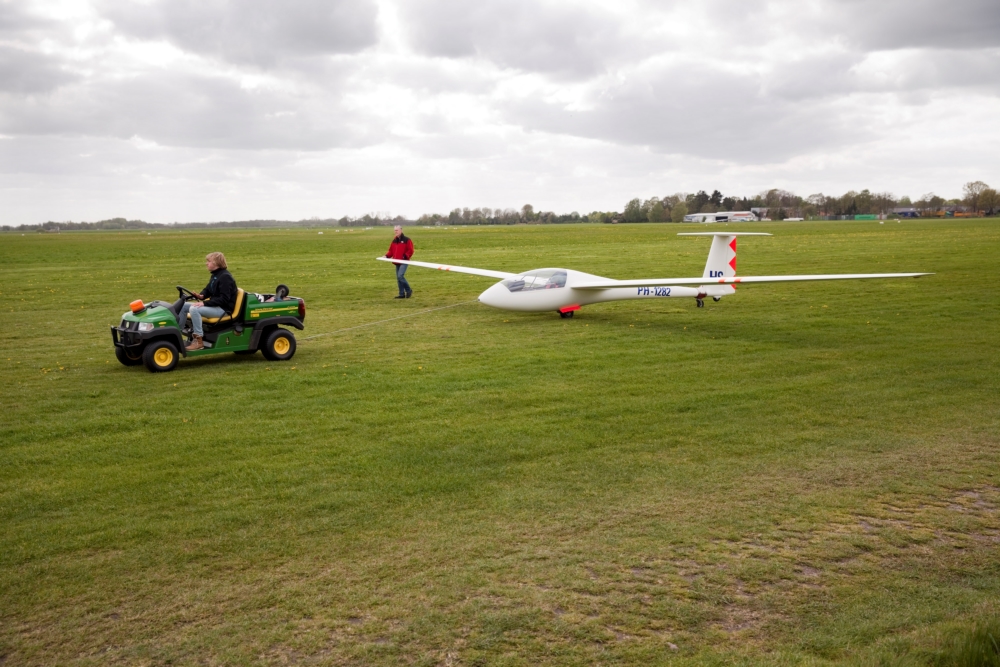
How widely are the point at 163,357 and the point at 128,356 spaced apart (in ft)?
3.30

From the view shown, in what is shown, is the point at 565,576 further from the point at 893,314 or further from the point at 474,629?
the point at 893,314

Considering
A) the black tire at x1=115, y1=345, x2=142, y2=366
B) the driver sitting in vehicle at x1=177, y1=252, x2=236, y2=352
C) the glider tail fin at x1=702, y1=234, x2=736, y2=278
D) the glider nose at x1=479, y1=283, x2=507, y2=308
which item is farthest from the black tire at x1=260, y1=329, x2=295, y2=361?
the glider tail fin at x1=702, y1=234, x2=736, y2=278

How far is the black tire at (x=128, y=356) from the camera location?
13.2 meters

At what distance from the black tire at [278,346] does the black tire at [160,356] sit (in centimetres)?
156

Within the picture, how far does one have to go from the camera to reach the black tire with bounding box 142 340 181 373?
502 inches

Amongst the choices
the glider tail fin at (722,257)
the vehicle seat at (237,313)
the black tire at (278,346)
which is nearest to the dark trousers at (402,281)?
the glider tail fin at (722,257)

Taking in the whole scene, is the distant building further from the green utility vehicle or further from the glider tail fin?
the green utility vehicle

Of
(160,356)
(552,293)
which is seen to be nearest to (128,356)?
(160,356)

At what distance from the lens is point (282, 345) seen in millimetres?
14055

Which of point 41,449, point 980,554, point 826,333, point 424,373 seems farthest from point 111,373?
point 826,333

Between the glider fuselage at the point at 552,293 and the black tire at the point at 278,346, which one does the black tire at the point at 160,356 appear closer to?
the black tire at the point at 278,346

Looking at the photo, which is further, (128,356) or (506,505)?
(128,356)

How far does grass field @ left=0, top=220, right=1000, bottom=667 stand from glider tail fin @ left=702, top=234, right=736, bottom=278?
222 inches

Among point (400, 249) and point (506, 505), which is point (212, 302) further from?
point (400, 249)
